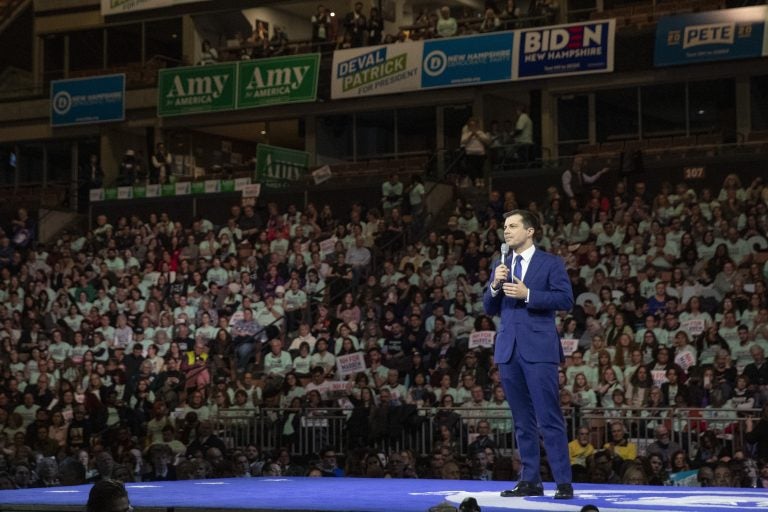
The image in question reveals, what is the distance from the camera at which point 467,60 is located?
81.4 feet

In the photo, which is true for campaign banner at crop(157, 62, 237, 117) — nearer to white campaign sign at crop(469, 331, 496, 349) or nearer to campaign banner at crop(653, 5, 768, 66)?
campaign banner at crop(653, 5, 768, 66)

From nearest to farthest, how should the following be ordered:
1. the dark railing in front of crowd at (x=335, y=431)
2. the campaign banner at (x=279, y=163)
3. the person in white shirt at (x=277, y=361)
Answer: the dark railing in front of crowd at (x=335, y=431)
the person in white shirt at (x=277, y=361)
the campaign banner at (x=279, y=163)

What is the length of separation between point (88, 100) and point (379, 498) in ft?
75.6

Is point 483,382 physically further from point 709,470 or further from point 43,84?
point 43,84

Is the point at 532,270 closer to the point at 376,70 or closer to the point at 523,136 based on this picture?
the point at 523,136

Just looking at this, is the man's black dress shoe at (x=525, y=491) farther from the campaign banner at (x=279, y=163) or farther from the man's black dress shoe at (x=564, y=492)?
the campaign banner at (x=279, y=163)

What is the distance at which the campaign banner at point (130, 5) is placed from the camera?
26.8 metres

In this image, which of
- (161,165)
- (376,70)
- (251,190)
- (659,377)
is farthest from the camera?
(161,165)

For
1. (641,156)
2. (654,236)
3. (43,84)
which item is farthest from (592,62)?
(43,84)

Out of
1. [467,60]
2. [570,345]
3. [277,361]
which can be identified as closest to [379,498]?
[570,345]

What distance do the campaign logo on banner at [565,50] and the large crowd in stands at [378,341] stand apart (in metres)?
2.52

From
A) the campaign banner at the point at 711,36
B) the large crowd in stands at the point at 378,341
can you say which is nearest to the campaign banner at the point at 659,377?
the large crowd in stands at the point at 378,341

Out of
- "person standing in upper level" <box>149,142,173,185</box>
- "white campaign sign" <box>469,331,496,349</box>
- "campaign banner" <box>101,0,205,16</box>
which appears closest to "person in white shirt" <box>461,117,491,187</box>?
"campaign banner" <box>101,0,205,16</box>

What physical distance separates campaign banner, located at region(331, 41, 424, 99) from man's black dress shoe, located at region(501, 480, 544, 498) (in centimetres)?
1783
